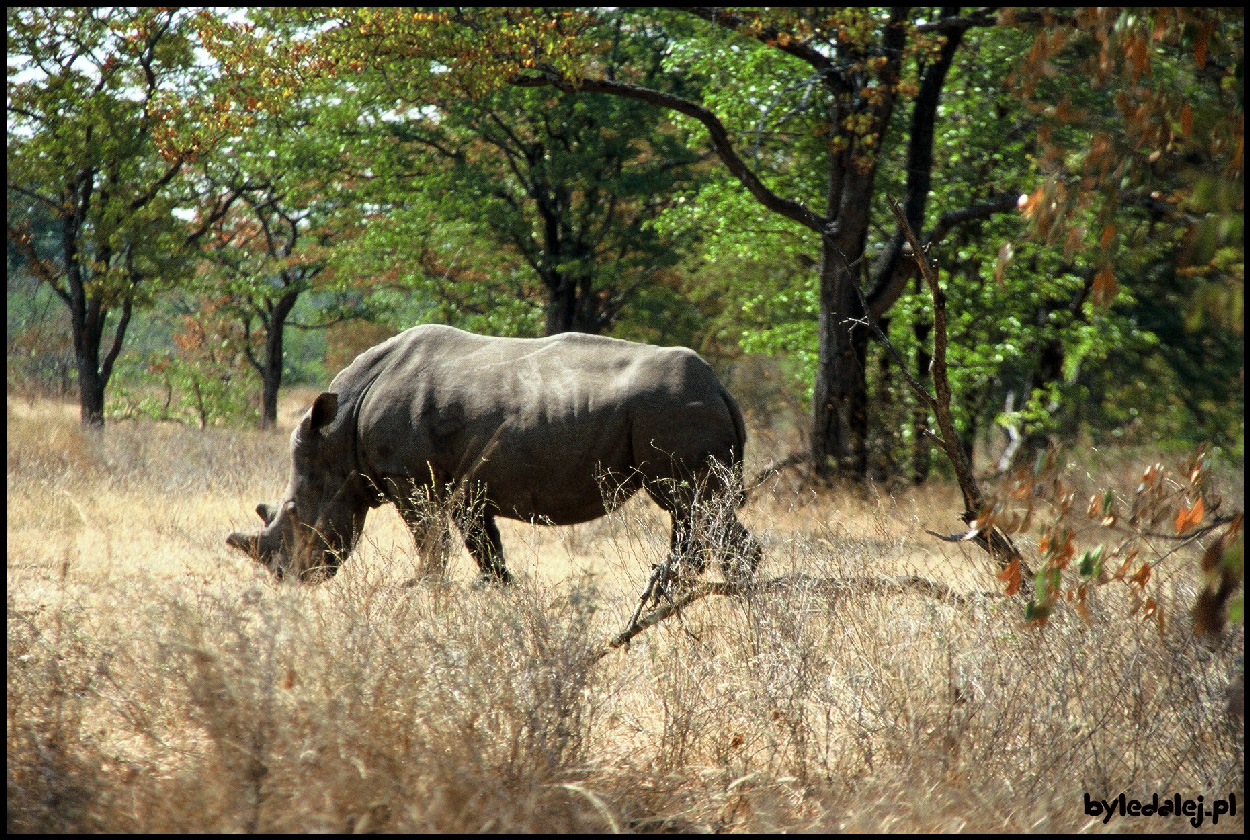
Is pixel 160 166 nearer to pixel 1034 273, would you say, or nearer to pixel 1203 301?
pixel 1034 273

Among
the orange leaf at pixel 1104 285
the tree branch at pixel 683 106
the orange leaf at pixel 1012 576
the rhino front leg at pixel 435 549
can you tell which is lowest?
the rhino front leg at pixel 435 549

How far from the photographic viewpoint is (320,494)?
7359 mm

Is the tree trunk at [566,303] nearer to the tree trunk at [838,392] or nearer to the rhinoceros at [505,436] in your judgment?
the tree trunk at [838,392]

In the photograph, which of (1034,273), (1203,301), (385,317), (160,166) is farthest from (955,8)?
(385,317)

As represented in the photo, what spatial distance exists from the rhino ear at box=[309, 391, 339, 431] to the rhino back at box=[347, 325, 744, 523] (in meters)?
0.24

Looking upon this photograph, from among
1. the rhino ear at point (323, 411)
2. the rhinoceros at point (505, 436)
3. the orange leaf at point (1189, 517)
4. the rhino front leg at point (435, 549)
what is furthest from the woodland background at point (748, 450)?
the rhino ear at point (323, 411)

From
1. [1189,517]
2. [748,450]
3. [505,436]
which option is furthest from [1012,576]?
[748,450]

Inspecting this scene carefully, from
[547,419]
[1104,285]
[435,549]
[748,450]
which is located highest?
[1104,285]

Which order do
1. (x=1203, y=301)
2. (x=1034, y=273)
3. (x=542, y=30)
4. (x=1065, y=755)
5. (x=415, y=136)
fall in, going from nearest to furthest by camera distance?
(x=1203, y=301) → (x=1065, y=755) → (x=542, y=30) → (x=1034, y=273) → (x=415, y=136)

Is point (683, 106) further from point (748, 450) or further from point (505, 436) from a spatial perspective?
point (505, 436)

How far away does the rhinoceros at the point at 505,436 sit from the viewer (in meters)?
7.00

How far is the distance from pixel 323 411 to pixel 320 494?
0.59 m

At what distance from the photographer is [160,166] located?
19734 millimetres

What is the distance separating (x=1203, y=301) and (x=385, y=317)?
26892mm
